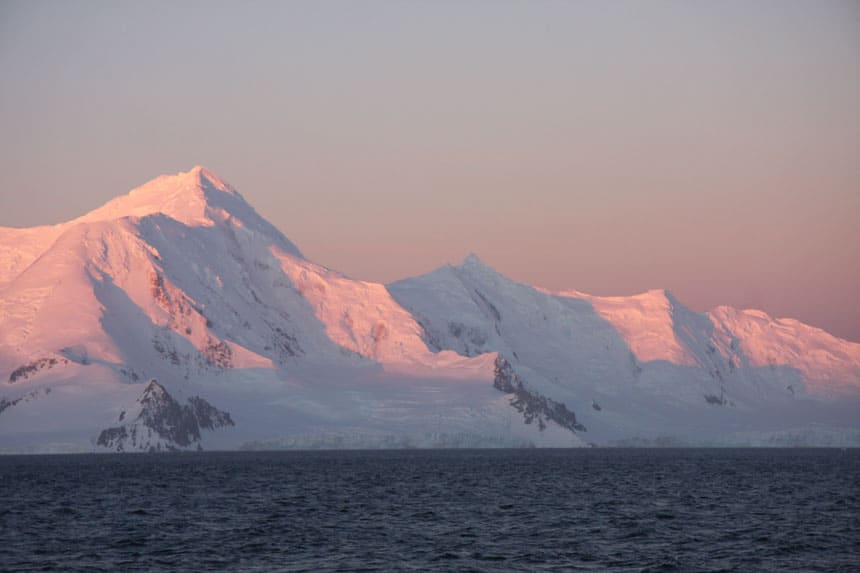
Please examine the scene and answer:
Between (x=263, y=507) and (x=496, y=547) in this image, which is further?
(x=263, y=507)

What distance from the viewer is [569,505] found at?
135 metres

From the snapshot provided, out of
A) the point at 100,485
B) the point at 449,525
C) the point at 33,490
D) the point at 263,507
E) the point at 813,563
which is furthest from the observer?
the point at 100,485

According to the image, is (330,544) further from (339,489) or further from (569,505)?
(339,489)

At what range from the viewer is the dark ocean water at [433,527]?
8981 centimetres

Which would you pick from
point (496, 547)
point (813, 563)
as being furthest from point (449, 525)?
point (813, 563)

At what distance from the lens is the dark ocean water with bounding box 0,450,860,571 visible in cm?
8981

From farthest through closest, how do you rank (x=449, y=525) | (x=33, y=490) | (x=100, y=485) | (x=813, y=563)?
(x=100, y=485) → (x=33, y=490) → (x=449, y=525) → (x=813, y=563)

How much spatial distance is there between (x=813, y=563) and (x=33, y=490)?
105862mm

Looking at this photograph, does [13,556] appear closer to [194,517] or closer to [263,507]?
[194,517]

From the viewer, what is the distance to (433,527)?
365 ft

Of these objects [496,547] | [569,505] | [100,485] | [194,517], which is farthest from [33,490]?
[496,547]

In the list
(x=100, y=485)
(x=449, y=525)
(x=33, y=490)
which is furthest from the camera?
(x=100, y=485)

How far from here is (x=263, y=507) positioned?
132 meters

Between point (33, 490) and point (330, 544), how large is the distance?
77201 millimetres
